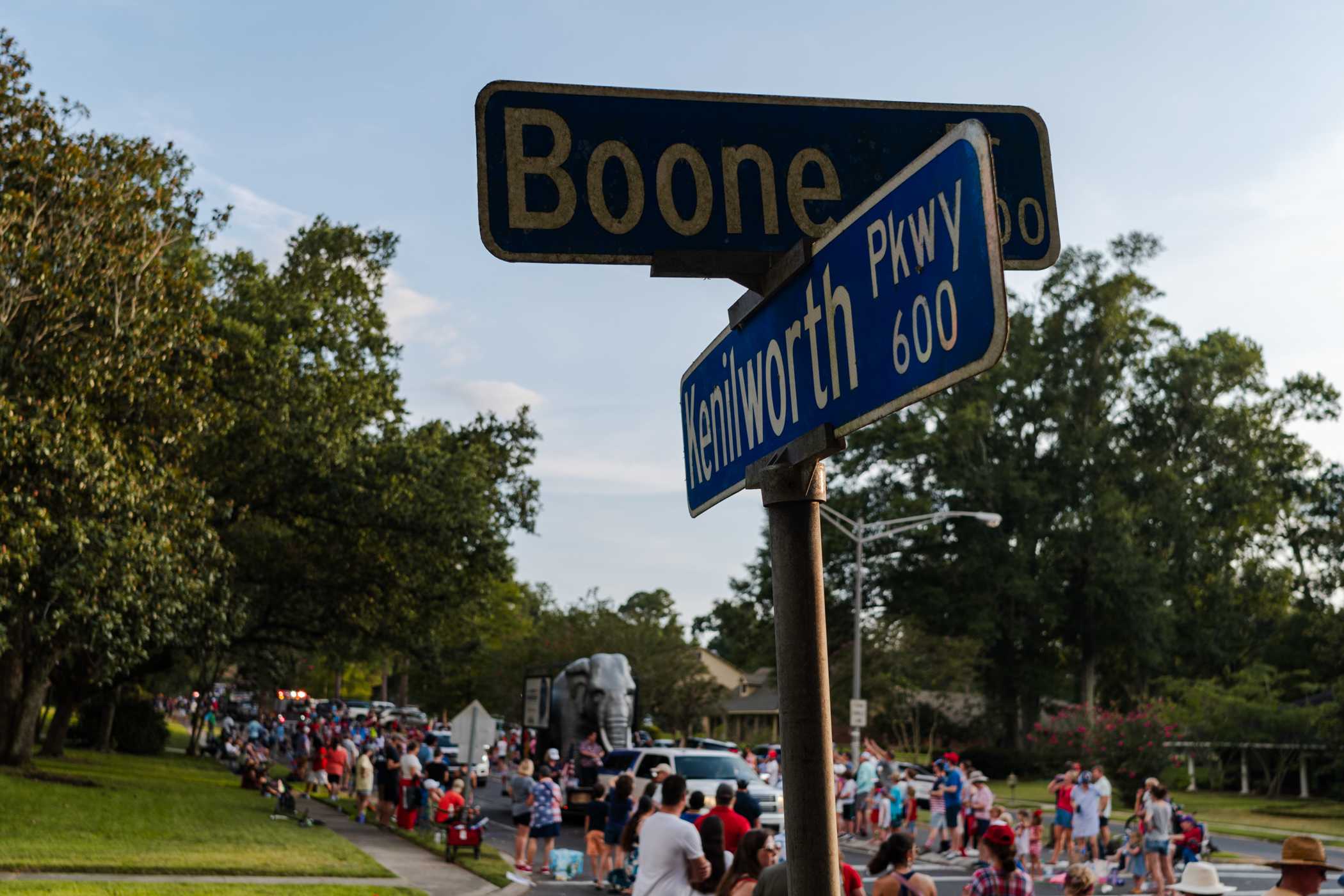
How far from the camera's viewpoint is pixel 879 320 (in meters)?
2.14

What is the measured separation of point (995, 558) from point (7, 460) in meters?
44.8

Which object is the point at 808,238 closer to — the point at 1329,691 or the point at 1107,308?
the point at 1329,691

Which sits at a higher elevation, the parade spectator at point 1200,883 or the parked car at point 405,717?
the parked car at point 405,717

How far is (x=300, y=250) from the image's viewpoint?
33656 mm

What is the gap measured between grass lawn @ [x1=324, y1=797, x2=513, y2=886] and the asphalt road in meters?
0.56

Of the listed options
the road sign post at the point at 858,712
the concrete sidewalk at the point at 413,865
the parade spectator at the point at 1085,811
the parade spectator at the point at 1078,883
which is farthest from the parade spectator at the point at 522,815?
the parade spectator at the point at 1078,883

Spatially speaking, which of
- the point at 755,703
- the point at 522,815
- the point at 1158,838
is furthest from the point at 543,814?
the point at 755,703

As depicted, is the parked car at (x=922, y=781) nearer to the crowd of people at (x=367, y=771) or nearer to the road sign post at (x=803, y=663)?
the crowd of people at (x=367, y=771)

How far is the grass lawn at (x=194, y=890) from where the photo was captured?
1438cm

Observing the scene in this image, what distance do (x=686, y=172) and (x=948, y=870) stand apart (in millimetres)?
22170

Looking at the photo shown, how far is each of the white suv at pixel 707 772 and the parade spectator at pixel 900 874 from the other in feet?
51.2

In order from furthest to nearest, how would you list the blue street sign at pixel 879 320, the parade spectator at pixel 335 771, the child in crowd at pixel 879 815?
1. the parade spectator at pixel 335 771
2. the child in crowd at pixel 879 815
3. the blue street sign at pixel 879 320

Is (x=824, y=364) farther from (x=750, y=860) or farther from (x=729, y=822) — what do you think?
(x=729, y=822)

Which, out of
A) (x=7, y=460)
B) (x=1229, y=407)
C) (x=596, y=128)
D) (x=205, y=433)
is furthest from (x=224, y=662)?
(x=596, y=128)
